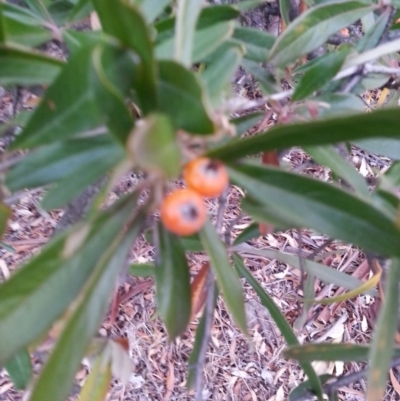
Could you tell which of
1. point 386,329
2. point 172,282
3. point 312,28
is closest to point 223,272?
point 172,282

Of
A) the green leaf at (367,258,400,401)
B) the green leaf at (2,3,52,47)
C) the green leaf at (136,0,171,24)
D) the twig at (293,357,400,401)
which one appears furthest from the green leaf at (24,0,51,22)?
the twig at (293,357,400,401)

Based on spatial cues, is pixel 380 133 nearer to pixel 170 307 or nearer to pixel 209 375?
pixel 170 307

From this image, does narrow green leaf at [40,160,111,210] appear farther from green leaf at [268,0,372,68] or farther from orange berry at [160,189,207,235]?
green leaf at [268,0,372,68]

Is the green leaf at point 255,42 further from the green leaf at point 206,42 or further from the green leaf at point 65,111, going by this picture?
the green leaf at point 65,111

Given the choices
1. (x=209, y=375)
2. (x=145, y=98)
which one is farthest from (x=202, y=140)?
(x=209, y=375)

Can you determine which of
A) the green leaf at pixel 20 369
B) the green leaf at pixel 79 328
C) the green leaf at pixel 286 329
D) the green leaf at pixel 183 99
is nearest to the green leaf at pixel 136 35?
the green leaf at pixel 183 99
